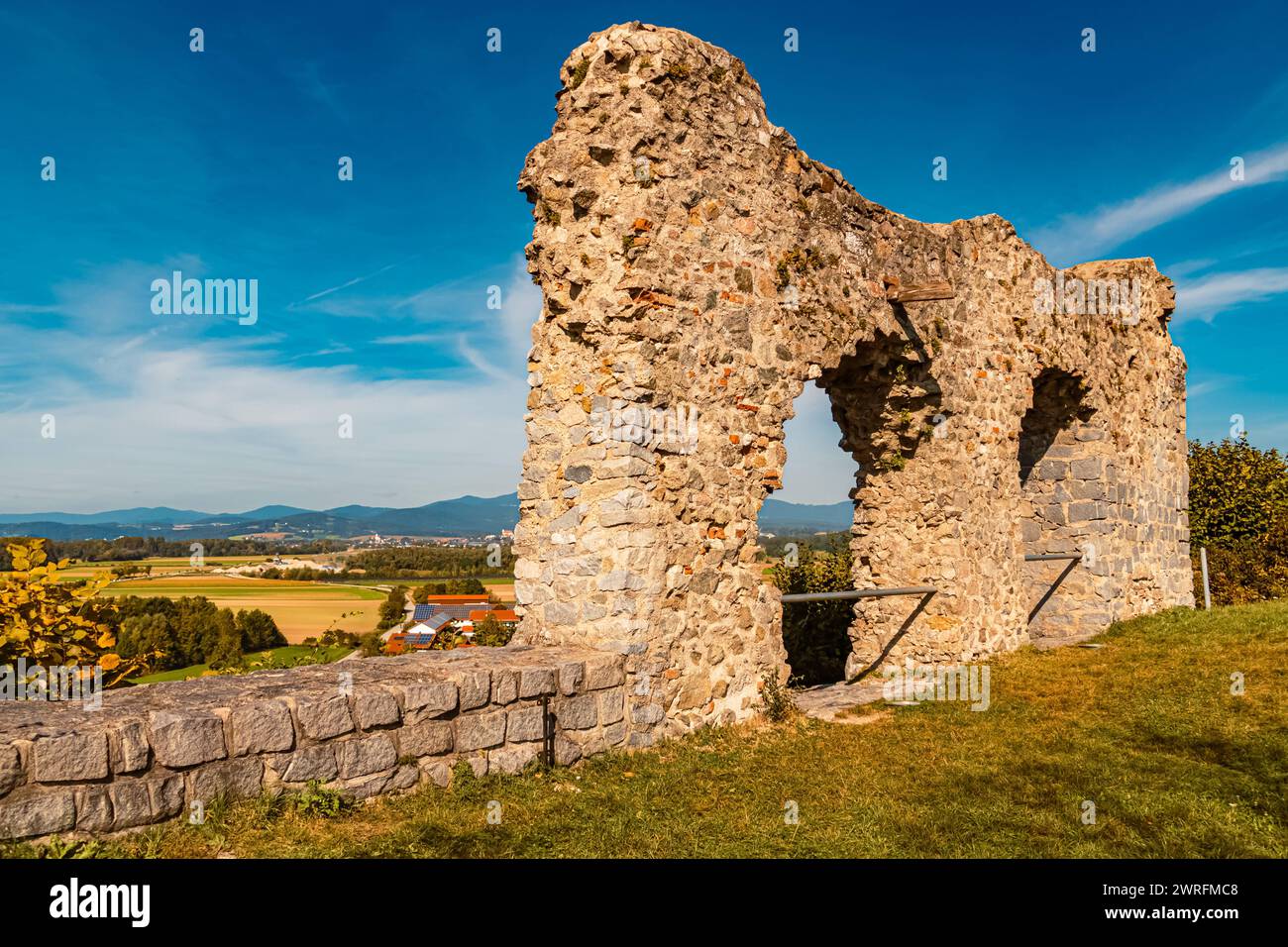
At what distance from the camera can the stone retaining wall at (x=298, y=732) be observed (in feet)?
11.6

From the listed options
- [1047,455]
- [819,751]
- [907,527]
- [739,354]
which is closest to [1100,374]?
[1047,455]

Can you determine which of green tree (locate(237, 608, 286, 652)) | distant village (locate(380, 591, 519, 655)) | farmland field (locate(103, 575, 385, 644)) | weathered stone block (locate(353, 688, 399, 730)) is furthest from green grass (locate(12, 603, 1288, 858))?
green tree (locate(237, 608, 286, 652))

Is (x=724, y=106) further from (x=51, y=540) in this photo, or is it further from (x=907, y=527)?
(x=51, y=540)

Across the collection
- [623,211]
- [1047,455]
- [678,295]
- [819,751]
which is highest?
[623,211]

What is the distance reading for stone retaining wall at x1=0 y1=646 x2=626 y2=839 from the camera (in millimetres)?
3525

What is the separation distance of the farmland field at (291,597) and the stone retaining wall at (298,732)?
7.53 ft

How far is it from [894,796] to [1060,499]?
7.97 meters

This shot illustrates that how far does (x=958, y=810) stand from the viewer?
466 centimetres

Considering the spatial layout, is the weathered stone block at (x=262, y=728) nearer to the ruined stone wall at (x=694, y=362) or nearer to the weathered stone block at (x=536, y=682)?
the weathered stone block at (x=536, y=682)

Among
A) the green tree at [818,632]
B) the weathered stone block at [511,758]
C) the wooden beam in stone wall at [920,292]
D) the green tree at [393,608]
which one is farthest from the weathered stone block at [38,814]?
the green tree at [818,632]

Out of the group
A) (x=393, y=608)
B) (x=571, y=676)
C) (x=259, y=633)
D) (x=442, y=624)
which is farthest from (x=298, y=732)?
(x=393, y=608)

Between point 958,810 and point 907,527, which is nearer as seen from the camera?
point 958,810

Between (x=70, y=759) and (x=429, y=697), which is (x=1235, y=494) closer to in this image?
(x=429, y=697)
